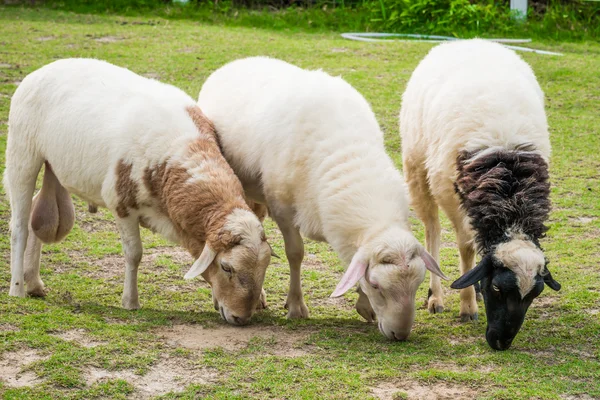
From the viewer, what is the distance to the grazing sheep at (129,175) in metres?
5.52

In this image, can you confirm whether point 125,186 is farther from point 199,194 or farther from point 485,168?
point 485,168

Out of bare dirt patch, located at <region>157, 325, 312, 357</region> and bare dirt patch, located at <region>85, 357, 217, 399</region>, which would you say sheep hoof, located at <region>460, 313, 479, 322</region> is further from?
bare dirt patch, located at <region>85, 357, 217, 399</region>

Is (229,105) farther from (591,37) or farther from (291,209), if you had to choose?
(591,37)

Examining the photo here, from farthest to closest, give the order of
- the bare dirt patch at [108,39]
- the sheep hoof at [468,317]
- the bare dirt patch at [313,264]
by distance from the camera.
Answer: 1. the bare dirt patch at [108,39]
2. the bare dirt patch at [313,264]
3. the sheep hoof at [468,317]

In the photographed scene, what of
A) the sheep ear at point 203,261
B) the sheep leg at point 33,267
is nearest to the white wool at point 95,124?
the sheep leg at point 33,267

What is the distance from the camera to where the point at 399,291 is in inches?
202

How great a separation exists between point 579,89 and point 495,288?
7.92 meters

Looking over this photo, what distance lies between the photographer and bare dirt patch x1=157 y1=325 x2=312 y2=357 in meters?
5.12

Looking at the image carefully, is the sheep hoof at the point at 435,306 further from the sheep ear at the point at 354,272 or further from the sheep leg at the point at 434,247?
the sheep ear at the point at 354,272

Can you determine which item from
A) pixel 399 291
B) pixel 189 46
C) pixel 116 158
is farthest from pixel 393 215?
pixel 189 46

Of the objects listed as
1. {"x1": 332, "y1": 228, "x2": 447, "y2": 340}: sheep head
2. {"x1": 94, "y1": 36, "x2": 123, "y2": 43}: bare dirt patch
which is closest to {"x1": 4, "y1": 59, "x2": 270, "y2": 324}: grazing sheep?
{"x1": 332, "y1": 228, "x2": 447, "y2": 340}: sheep head

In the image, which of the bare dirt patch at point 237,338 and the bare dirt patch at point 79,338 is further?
the bare dirt patch at point 237,338

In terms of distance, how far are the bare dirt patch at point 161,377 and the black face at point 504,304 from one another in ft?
5.48

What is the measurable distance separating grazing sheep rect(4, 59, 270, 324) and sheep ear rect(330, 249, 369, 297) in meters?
0.59
